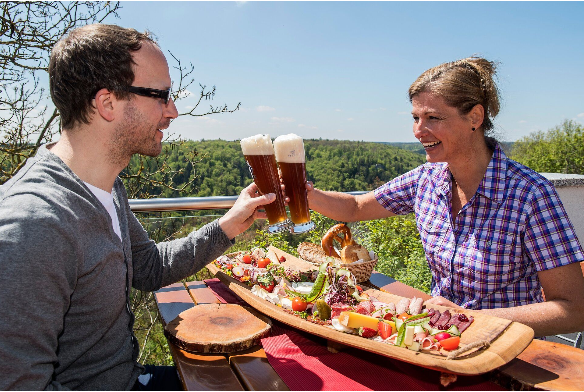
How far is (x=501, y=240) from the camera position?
1.82 m

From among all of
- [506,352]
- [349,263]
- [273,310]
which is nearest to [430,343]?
[506,352]

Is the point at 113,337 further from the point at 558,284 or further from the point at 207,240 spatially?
the point at 558,284

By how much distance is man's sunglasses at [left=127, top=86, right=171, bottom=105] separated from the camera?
1470mm

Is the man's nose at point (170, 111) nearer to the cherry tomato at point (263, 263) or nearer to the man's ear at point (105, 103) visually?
the man's ear at point (105, 103)

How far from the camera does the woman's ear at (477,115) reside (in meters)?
2.02

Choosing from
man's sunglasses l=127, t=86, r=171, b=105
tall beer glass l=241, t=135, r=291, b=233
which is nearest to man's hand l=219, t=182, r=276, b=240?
tall beer glass l=241, t=135, r=291, b=233

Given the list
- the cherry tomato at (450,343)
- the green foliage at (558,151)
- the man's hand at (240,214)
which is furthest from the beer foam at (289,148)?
the green foliage at (558,151)

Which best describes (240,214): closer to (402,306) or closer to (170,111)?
(170,111)

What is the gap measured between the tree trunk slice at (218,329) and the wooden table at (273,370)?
0.11 feet

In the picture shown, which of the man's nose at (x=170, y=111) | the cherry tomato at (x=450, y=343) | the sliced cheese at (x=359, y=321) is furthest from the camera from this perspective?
the man's nose at (x=170, y=111)

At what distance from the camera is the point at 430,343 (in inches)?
49.3

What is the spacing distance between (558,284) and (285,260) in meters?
1.24

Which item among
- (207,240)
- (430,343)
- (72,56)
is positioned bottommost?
(430,343)

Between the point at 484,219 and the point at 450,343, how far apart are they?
847mm
